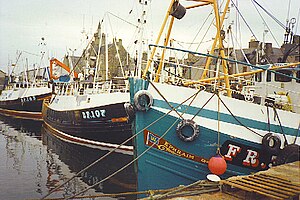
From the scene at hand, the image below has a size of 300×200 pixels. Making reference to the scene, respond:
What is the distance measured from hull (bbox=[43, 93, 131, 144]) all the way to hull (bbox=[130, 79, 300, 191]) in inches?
228

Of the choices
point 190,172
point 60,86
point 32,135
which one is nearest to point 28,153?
point 32,135

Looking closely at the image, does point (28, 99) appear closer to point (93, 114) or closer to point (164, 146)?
point (93, 114)

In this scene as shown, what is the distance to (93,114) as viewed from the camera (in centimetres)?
1714

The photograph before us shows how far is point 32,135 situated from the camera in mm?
24797

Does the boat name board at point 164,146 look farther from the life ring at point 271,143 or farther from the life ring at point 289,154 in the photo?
the life ring at point 289,154

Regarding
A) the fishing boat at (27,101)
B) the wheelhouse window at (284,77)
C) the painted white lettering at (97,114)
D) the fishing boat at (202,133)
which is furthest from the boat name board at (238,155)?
the fishing boat at (27,101)

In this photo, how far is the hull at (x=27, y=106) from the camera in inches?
1300

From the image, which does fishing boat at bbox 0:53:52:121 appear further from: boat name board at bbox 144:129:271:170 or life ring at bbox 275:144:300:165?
life ring at bbox 275:144:300:165

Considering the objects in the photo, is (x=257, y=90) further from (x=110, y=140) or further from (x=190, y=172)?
(x=110, y=140)

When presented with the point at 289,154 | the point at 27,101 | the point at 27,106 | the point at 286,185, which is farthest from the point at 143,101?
the point at 27,106

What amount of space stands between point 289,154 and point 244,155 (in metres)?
1.12

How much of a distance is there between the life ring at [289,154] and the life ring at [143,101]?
376cm

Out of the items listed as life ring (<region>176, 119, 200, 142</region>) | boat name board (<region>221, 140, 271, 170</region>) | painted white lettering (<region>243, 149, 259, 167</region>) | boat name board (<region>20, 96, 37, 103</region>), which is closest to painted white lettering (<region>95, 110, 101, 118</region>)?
life ring (<region>176, 119, 200, 142</region>)

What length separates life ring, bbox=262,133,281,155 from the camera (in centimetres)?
807
